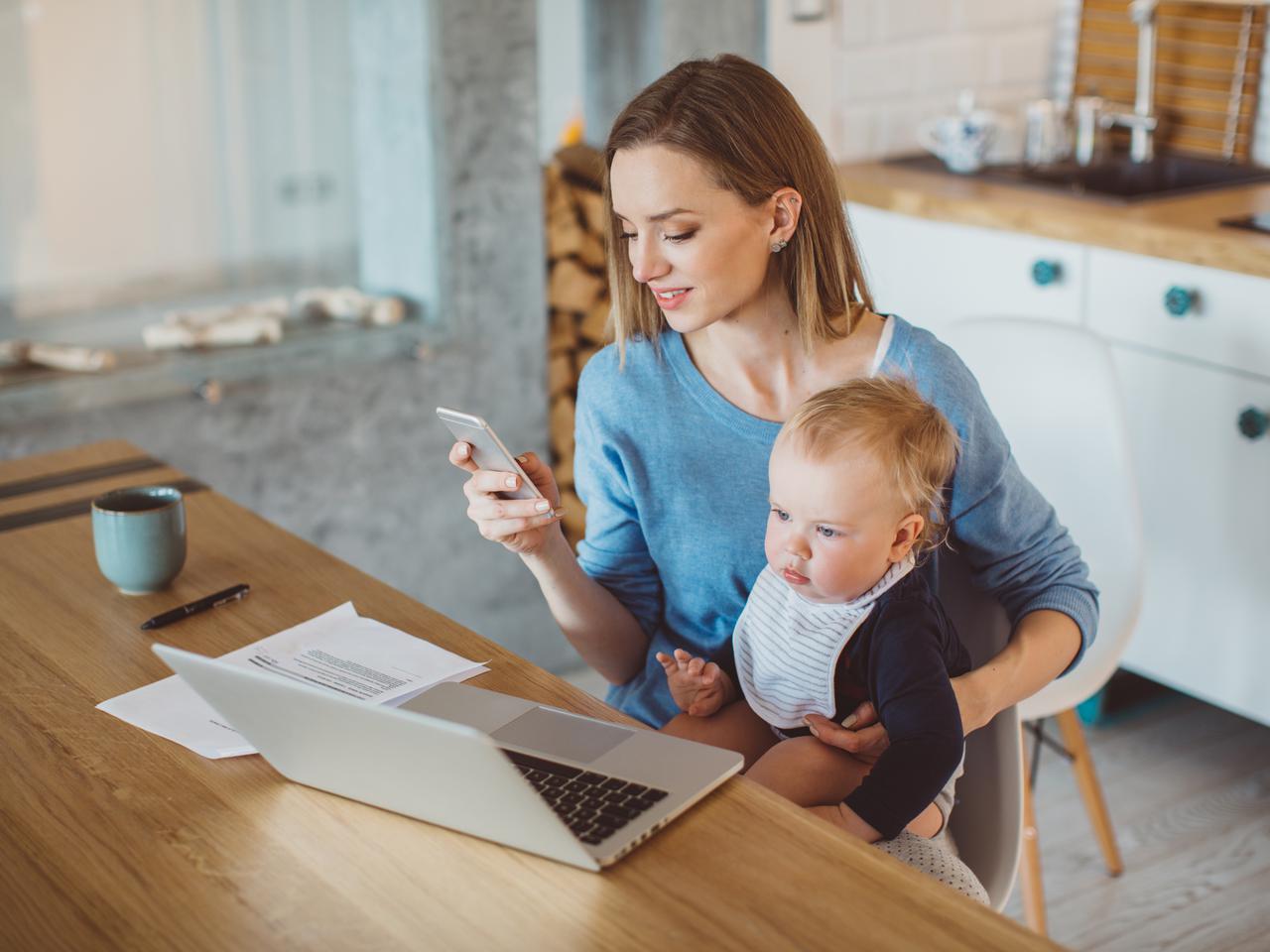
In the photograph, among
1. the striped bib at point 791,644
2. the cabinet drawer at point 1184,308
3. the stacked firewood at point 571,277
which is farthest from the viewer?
the stacked firewood at point 571,277

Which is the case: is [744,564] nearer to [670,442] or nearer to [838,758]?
[670,442]

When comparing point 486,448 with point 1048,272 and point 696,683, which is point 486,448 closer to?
point 696,683

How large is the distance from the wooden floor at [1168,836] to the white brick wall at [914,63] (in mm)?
1287

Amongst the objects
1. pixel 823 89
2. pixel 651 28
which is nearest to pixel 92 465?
pixel 651 28

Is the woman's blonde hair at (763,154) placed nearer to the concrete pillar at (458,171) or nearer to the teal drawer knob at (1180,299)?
the teal drawer knob at (1180,299)

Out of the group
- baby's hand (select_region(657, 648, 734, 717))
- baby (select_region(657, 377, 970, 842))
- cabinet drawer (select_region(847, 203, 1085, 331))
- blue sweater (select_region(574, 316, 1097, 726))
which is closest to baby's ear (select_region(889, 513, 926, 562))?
baby (select_region(657, 377, 970, 842))

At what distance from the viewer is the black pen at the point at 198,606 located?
1.48 meters

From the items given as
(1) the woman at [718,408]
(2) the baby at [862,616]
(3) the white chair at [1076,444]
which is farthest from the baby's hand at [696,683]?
(3) the white chair at [1076,444]

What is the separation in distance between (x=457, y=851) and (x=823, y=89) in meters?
2.52

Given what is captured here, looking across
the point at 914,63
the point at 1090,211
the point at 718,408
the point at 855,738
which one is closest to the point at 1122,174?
the point at 914,63

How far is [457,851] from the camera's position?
3.54 feet

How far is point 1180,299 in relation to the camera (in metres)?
2.51

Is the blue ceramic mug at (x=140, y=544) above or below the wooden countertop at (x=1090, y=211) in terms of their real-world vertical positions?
below

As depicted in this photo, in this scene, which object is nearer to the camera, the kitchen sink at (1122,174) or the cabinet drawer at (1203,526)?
the cabinet drawer at (1203,526)
